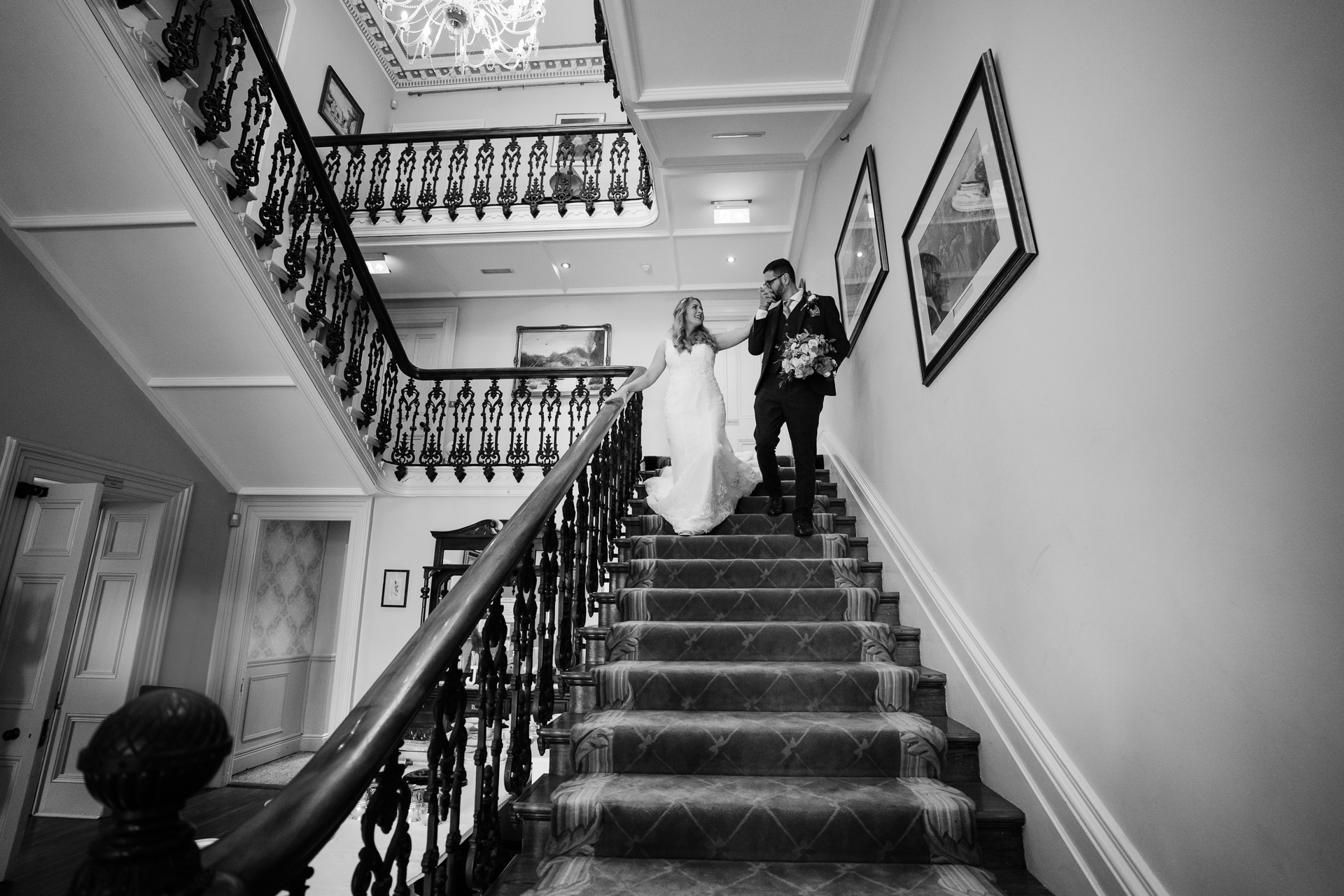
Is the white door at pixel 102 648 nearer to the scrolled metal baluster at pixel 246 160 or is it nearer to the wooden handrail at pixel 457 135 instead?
the scrolled metal baluster at pixel 246 160

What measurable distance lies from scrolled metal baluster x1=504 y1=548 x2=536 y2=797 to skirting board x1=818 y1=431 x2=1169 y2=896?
1.43m

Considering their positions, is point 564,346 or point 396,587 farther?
point 564,346

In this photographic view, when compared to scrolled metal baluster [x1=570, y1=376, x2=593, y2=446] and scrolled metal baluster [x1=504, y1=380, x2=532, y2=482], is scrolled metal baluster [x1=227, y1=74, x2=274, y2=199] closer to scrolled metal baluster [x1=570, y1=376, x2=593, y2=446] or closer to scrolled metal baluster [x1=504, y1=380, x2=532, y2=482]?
scrolled metal baluster [x1=504, y1=380, x2=532, y2=482]

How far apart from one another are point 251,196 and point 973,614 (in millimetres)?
4763

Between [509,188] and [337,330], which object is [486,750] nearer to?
[337,330]

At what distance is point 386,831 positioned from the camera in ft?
3.71

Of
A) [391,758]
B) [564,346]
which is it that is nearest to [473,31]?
[564,346]

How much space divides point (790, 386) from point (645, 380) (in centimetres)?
93

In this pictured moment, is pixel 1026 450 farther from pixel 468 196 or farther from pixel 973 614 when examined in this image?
pixel 468 196

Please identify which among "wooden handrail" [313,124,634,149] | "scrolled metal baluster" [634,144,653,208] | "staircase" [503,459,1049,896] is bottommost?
"staircase" [503,459,1049,896]

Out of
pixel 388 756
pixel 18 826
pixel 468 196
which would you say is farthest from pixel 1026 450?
pixel 468 196

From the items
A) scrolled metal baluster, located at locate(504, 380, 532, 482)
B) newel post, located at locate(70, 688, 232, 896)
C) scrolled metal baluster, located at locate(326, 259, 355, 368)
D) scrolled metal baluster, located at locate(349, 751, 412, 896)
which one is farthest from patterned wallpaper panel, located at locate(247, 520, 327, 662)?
newel post, located at locate(70, 688, 232, 896)

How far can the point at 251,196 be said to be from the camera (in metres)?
4.09

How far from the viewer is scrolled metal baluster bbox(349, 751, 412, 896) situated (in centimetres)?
111
